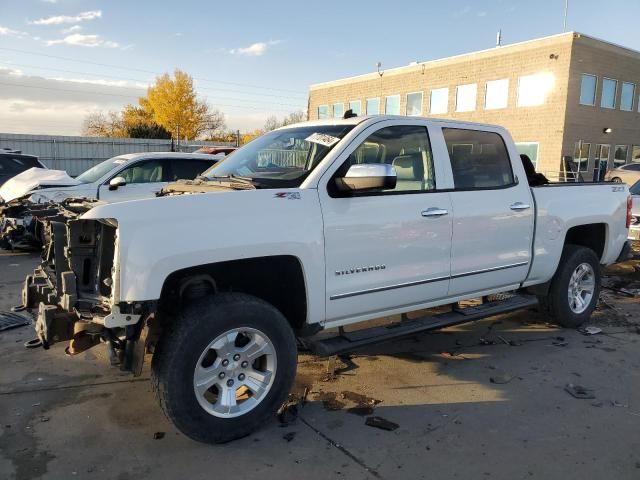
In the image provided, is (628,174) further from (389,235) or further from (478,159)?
(389,235)

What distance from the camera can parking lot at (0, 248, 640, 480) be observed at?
318 centimetres

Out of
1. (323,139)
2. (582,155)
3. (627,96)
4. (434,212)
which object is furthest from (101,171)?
(627,96)

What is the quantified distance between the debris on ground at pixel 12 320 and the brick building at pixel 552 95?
25.5 metres

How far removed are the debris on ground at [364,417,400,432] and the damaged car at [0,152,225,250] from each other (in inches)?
240

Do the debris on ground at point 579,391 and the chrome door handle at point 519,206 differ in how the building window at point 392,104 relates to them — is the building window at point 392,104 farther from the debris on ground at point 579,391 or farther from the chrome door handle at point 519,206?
the debris on ground at point 579,391

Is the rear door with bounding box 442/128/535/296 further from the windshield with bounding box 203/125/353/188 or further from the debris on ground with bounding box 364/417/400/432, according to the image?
the debris on ground with bounding box 364/417/400/432

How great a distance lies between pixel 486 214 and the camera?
4621 millimetres

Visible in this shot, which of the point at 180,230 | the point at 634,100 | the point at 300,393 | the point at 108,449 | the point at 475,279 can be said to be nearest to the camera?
the point at 180,230

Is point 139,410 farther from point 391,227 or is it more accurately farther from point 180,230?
point 391,227

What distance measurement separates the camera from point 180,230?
10.3 feet

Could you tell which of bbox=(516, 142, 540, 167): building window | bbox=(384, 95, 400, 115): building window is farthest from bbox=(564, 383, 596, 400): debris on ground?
bbox=(384, 95, 400, 115): building window

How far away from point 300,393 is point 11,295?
4577mm

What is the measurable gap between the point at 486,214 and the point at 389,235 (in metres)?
1.14

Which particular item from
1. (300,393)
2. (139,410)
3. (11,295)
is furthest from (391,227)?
(11,295)
